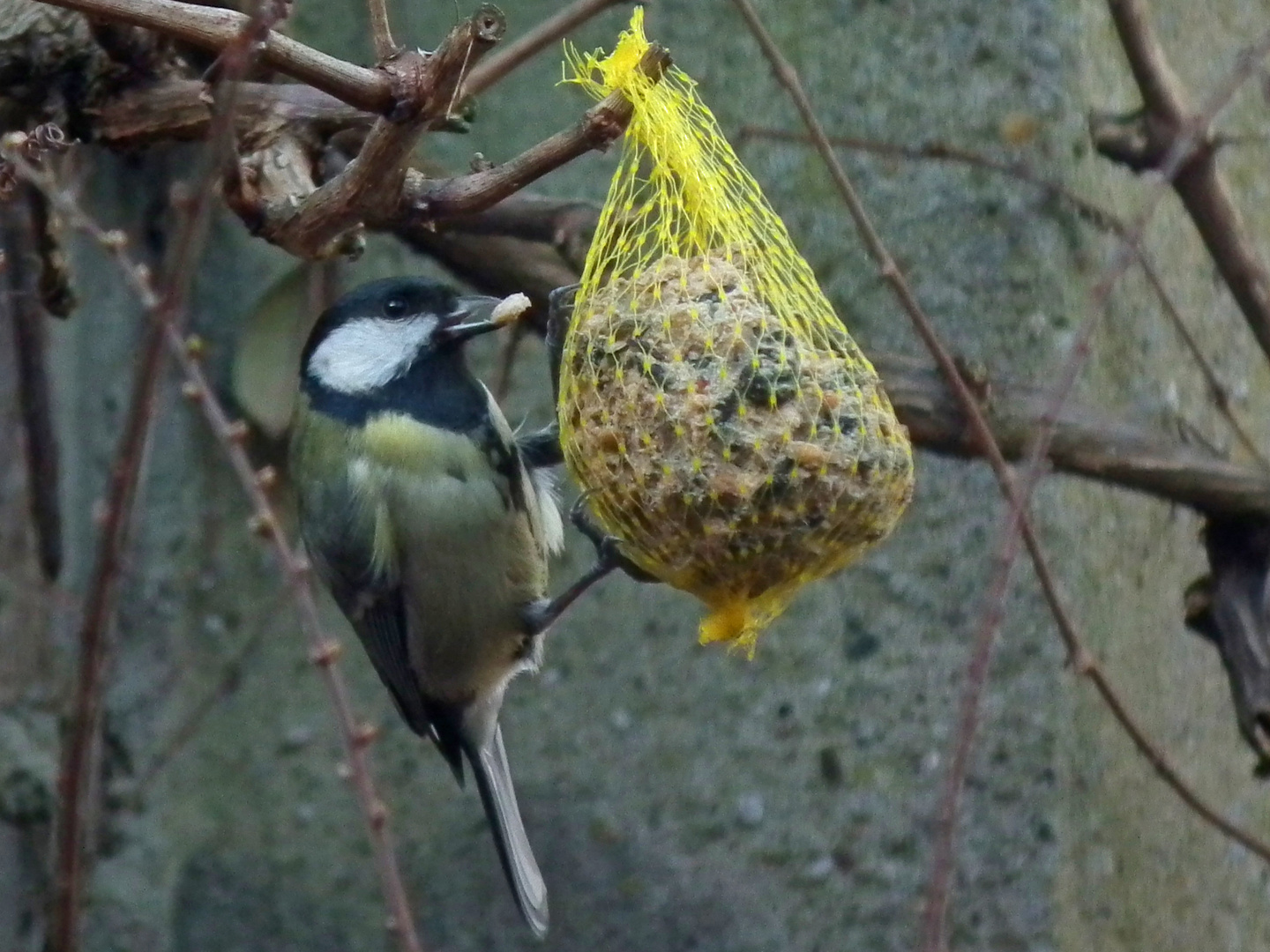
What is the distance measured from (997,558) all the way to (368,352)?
0.98 metres

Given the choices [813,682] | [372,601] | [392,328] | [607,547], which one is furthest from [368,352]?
[813,682]

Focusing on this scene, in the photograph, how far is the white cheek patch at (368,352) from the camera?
6.14 feet

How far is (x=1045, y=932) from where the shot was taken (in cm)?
212

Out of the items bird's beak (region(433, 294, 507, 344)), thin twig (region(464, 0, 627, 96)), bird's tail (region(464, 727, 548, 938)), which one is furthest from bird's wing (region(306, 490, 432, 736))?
thin twig (region(464, 0, 627, 96))

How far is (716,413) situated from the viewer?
1.29 metres

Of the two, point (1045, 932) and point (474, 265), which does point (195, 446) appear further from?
point (1045, 932)

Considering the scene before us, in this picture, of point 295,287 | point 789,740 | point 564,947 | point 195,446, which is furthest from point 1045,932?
point 195,446

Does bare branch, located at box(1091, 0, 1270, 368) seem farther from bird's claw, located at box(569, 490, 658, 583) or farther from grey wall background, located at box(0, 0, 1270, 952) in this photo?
bird's claw, located at box(569, 490, 658, 583)

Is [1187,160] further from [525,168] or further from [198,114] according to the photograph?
[198,114]

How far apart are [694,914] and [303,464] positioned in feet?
2.90

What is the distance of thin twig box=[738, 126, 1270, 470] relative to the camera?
1.88 metres

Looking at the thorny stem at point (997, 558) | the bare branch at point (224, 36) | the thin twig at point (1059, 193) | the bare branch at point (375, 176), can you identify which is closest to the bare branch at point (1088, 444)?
the thorny stem at point (997, 558)

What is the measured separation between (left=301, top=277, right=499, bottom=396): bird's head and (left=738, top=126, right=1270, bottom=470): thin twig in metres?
0.39

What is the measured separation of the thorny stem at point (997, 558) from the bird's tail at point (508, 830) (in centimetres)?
86
